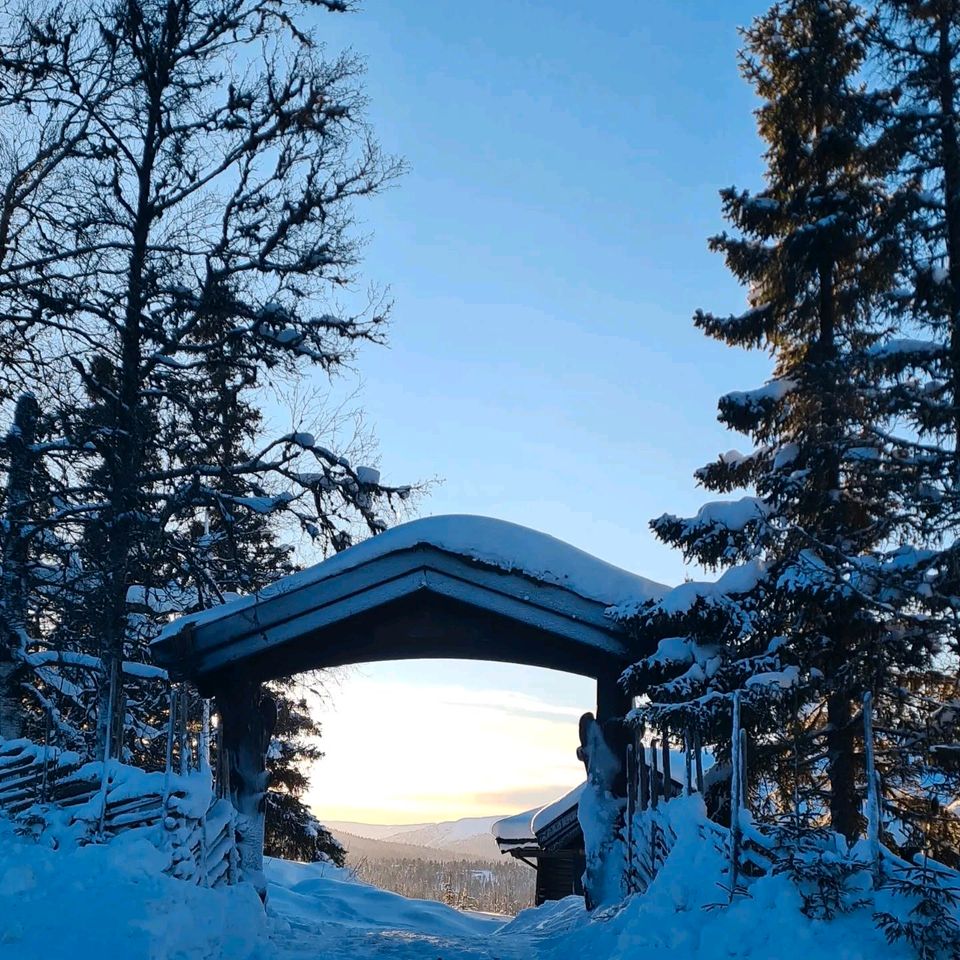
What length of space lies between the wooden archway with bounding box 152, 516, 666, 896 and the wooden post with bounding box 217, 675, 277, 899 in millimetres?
12

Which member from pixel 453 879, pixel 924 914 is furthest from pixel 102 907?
pixel 453 879

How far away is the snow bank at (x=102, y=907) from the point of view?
695cm

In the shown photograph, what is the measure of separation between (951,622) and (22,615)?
1111 centimetres

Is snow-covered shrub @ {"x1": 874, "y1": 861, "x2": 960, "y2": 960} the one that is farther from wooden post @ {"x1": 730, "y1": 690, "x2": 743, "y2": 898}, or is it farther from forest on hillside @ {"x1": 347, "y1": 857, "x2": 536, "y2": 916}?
forest on hillside @ {"x1": 347, "y1": 857, "x2": 536, "y2": 916}

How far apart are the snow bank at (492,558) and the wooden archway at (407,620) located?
0.6 inches

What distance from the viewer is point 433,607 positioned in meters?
10.6

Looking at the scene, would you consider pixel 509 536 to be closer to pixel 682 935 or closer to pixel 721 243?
pixel 682 935

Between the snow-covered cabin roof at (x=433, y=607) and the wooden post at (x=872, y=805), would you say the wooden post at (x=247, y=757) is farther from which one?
the wooden post at (x=872, y=805)

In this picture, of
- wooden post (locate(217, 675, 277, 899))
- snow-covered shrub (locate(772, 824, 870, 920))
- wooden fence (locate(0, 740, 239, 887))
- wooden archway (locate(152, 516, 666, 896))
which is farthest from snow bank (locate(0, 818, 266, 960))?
snow-covered shrub (locate(772, 824, 870, 920))

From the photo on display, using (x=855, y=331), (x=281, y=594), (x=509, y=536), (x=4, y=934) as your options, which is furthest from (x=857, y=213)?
(x=4, y=934)

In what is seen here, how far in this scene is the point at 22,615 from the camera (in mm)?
13305

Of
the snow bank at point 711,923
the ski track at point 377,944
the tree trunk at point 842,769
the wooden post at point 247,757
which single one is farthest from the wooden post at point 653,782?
the wooden post at point 247,757

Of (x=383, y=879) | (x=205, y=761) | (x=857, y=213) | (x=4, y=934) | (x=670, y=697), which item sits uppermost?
(x=857, y=213)

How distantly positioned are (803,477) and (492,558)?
4.57m
